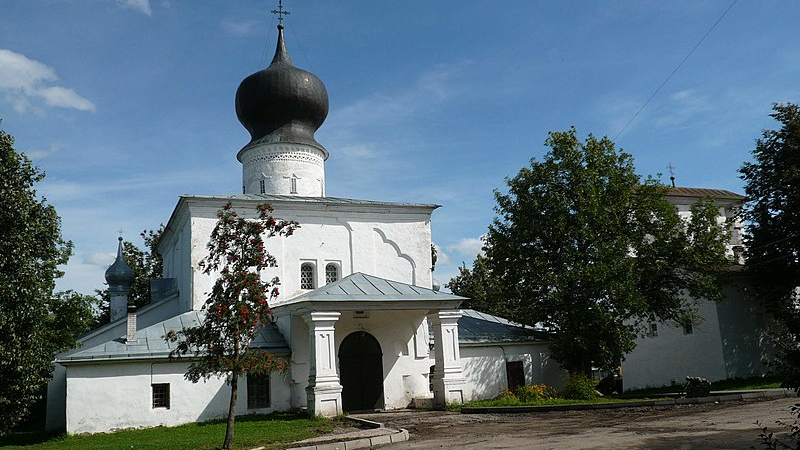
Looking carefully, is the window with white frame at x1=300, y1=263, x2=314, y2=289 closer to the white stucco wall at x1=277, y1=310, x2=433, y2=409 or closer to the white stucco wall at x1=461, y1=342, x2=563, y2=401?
the white stucco wall at x1=277, y1=310, x2=433, y2=409

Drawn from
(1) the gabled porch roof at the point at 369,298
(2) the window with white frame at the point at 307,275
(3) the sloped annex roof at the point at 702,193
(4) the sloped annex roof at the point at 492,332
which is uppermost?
(3) the sloped annex roof at the point at 702,193

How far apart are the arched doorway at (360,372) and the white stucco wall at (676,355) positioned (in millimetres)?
10791

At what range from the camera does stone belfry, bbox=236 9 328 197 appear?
82.7ft

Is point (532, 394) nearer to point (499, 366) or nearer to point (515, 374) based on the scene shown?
point (499, 366)

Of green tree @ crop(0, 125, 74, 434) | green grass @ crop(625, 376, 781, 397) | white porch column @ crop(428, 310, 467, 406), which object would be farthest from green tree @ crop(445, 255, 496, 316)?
green tree @ crop(0, 125, 74, 434)

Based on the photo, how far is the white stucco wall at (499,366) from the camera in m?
22.0

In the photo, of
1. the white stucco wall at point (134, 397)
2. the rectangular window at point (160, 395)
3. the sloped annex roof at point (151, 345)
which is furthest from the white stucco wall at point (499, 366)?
the rectangular window at point (160, 395)

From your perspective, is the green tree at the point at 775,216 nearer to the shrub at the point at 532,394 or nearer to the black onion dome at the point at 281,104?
the shrub at the point at 532,394

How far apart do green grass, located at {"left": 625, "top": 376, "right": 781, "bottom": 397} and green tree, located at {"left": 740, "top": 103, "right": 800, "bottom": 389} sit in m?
2.08

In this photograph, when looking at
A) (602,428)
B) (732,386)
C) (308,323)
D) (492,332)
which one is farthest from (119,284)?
(732,386)

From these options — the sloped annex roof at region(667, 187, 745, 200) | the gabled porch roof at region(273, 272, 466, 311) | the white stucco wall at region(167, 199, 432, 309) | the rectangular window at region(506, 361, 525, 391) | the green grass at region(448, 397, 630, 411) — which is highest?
the sloped annex roof at region(667, 187, 745, 200)

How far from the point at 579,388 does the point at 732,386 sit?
261 inches

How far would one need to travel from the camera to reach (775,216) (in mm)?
24094

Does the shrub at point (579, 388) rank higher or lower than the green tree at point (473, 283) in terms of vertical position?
lower
